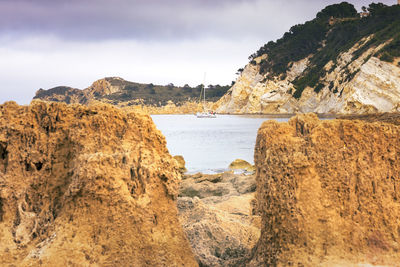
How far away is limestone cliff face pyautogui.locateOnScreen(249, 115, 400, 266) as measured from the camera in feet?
8.45

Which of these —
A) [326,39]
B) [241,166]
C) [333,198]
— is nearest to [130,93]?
[326,39]

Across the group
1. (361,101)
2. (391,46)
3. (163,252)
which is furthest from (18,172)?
(391,46)

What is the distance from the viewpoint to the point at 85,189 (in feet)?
8.15

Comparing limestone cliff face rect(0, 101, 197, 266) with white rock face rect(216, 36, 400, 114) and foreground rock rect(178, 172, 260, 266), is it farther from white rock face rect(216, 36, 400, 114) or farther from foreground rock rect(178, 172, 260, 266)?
white rock face rect(216, 36, 400, 114)

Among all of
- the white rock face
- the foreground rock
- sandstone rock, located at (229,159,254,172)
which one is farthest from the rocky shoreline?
the white rock face

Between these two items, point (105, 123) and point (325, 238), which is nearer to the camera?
point (325, 238)

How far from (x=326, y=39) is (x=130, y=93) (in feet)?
222

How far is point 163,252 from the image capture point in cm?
270

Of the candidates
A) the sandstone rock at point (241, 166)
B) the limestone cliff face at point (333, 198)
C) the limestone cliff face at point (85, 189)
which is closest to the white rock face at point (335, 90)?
the sandstone rock at point (241, 166)

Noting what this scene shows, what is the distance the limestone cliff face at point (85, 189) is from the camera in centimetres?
248

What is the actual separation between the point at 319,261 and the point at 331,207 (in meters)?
0.39

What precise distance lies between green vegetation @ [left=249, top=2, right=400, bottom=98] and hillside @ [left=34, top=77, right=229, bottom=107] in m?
42.8

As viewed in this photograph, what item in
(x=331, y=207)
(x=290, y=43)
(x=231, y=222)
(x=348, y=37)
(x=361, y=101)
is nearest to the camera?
(x=331, y=207)

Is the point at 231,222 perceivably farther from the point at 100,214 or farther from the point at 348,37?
the point at 348,37
